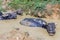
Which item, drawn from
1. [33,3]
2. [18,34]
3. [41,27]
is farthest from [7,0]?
[18,34]

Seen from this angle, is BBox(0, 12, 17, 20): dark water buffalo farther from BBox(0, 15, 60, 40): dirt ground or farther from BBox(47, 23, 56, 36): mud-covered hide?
BBox(47, 23, 56, 36): mud-covered hide

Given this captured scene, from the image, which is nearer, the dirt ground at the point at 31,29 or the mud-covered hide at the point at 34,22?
the dirt ground at the point at 31,29

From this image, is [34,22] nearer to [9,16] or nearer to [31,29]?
[31,29]

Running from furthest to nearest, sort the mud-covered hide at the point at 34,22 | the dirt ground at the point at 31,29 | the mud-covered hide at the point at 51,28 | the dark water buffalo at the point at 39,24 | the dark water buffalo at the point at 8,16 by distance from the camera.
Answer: the dark water buffalo at the point at 8,16, the mud-covered hide at the point at 34,22, the dark water buffalo at the point at 39,24, the mud-covered hide at the point at 51,28, the dirt ground at the point at 31,29

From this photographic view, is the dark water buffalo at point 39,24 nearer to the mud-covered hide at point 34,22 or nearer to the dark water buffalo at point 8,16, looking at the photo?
the mud-covered hide at point 34,22

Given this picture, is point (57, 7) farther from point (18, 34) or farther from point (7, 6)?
point (18, 34)

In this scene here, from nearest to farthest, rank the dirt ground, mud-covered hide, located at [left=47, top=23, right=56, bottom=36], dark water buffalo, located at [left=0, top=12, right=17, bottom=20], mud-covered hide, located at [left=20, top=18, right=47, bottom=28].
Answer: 1. the dirt ground
2. mud-covered hide, located at [left=47, top=23, right=56, bottom=36]
3. mud-covered hide, located at [left=20, top=18, right=47, bottom=28]
4. dark water buffalo, located at [left=0, top=12, right=17, bottom=20]

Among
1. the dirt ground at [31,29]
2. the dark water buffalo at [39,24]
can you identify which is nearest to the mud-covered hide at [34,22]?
the dark water buffalo at [39,24]

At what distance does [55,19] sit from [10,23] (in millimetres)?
1255

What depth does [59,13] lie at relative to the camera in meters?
6.92

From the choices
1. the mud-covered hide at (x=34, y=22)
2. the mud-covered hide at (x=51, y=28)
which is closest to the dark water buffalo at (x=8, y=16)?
the mud-covered hide at (x=34, y=22)

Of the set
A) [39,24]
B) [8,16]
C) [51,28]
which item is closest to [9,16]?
[8,16]

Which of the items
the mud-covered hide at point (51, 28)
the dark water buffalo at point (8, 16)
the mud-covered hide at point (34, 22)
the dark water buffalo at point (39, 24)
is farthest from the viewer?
the dark water buffalo at point (8, 16)

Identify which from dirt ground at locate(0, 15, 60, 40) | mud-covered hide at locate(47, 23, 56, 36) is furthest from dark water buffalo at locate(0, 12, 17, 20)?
mud-covered hide at locate(47, 23, 56, 36)
